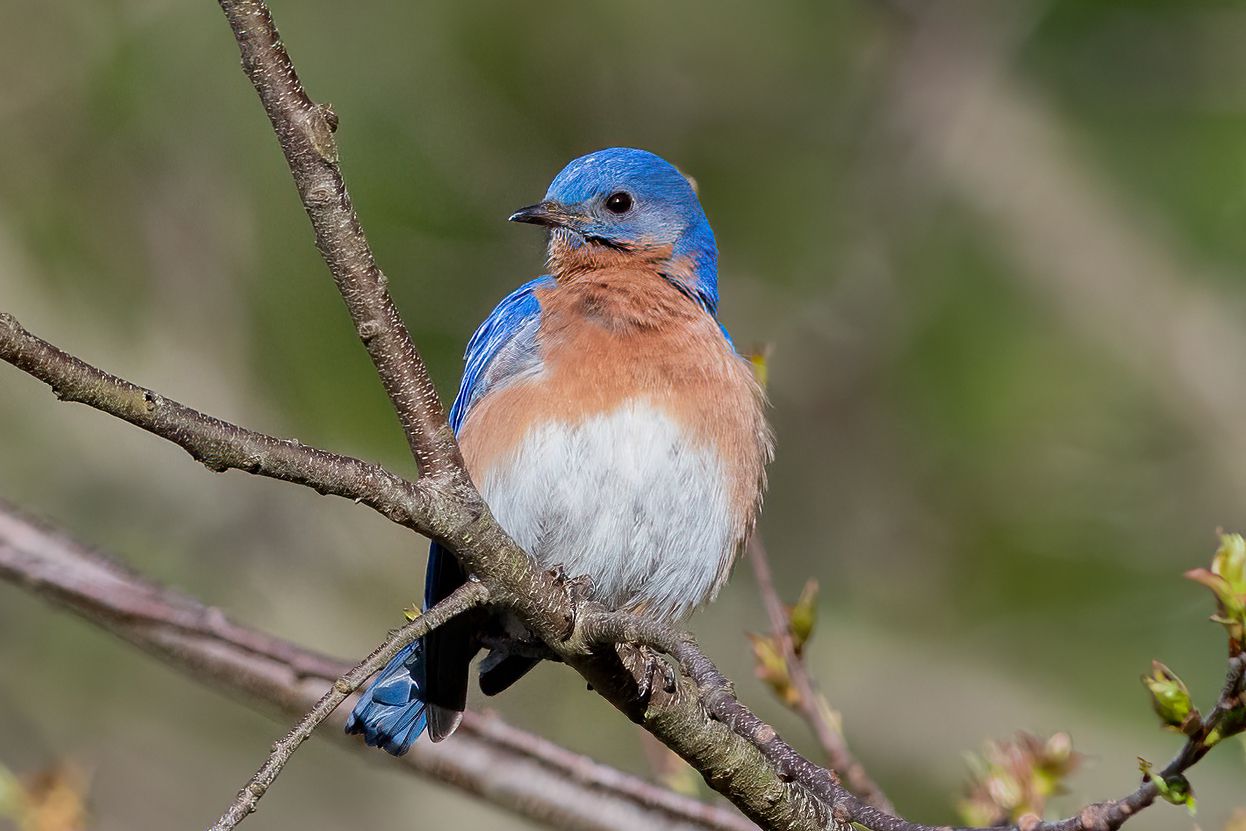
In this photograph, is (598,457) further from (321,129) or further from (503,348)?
(321,129)

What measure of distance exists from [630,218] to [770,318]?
13.5 feet

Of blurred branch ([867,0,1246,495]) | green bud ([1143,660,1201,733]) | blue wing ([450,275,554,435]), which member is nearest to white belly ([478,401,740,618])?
blue wing ([450,275,554,435])

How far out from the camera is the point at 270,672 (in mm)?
4473

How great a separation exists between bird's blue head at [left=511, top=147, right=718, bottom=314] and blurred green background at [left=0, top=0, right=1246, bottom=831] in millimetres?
3047

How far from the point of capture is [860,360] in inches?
394

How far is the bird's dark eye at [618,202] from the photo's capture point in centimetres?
557

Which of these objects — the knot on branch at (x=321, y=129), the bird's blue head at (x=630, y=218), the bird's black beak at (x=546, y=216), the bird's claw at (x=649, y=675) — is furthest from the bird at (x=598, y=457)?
the knot on branch at (x=321, y=129)

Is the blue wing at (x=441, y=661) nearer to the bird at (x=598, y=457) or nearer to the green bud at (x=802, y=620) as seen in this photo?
the bird at (x=598, y=457)

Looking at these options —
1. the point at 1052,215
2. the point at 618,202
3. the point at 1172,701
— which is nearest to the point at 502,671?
the point at 618,202

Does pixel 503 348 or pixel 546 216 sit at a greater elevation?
pixel 546 216

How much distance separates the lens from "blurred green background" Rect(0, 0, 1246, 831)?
834 centimetres

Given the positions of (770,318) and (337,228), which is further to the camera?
(770,318)

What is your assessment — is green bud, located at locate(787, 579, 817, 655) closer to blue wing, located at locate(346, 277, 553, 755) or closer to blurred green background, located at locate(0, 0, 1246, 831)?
blue wing, located at locate(346, 277, 553, 755)

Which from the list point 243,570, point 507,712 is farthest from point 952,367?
point 243,570
